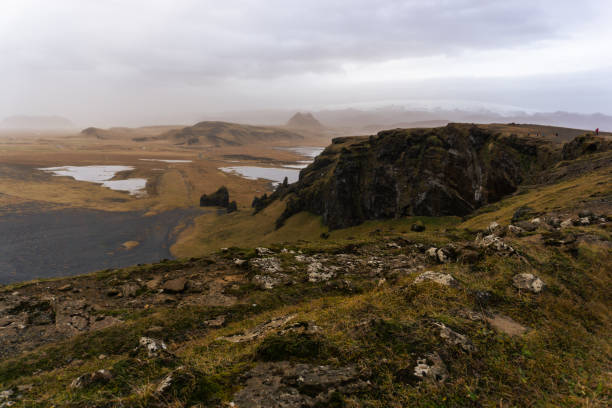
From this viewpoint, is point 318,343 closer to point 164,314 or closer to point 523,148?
point 164,314

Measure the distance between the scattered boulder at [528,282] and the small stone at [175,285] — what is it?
14952mm

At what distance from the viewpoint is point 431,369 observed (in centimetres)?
537

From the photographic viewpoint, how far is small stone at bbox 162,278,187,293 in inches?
561

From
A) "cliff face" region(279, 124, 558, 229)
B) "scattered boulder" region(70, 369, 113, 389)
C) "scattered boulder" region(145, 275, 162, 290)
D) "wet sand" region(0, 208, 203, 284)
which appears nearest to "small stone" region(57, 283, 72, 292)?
"scattered boulder" region(145, 275, 162, 290)

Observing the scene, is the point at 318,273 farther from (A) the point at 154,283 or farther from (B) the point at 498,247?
(A) the point at 154,283

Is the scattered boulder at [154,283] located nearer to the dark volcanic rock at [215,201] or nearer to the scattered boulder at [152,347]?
the scattered boulder at [152,347]

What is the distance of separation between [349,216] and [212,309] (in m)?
45.6

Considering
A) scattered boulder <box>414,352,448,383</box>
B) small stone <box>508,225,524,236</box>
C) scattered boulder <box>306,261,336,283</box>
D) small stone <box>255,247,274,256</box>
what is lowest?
scattered boulder <box>306,261,336,283</box>

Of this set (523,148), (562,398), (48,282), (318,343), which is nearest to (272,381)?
(318,343)

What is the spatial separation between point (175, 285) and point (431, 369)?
1336 cm

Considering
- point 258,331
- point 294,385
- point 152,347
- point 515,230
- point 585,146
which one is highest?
point 585,146

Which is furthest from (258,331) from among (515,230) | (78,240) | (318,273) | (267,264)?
(78,240)

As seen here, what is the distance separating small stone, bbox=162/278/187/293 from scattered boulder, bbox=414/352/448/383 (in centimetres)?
1268

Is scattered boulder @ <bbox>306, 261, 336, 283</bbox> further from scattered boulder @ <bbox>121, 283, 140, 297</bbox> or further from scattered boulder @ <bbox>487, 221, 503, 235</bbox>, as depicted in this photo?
scattered boulder @ <bbox>487, 221, 503, 235</bbox>
